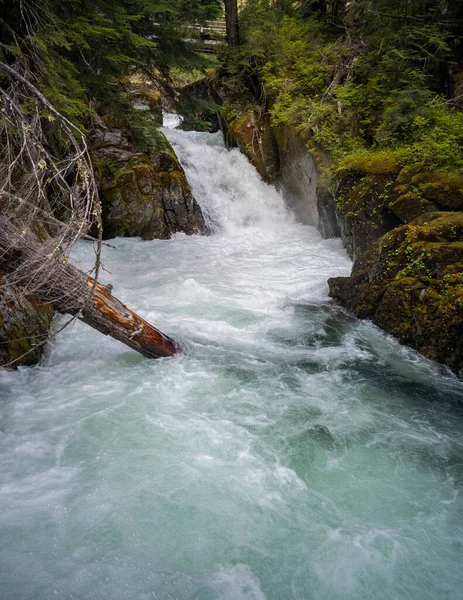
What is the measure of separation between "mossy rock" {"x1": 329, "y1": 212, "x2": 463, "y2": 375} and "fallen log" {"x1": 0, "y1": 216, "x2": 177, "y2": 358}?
11.6 feet

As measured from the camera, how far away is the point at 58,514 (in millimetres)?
3340

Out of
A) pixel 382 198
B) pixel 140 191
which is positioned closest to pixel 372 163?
pixel 382 198

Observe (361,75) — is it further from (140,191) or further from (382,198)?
(140,191)

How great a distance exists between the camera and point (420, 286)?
607cm

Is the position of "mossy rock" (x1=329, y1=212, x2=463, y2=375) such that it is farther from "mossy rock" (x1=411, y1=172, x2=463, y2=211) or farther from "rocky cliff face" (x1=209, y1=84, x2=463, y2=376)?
"mossy rock" (x1=411, y1=172, x2=463, y2=211)

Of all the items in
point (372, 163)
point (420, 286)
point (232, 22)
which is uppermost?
point (232, 22)

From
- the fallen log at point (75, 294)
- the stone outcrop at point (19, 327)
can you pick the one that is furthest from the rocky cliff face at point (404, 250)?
the stone outcrop at point (19, 327)

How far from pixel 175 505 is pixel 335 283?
551 centimetres

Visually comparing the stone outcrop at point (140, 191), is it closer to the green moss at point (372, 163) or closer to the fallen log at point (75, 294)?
the green moss at point (372, 163)

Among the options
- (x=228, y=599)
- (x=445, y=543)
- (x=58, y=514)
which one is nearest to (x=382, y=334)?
(x=445, y=543)

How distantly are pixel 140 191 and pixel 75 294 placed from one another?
26.0ft

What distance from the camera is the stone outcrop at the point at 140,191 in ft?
38.2

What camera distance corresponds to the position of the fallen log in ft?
13.6

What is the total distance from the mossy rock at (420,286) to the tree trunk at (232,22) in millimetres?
12027
